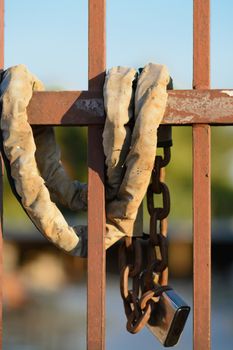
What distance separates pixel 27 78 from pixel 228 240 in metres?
16.2

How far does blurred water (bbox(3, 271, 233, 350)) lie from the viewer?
8.83 meters

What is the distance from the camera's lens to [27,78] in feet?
5.56

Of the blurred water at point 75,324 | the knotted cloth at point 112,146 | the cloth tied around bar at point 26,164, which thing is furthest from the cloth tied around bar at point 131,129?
the blurred water at point 75,324

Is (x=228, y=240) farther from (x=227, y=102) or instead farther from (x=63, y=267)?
(x=227, y=102)

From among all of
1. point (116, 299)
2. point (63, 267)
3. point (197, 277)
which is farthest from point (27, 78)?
point (63, 267)

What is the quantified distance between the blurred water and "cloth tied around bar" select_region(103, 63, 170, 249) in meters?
6.43

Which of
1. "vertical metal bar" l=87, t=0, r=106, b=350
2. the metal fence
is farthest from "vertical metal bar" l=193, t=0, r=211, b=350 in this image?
"vertical metal bar" l=87, t=0, r=106, b=350

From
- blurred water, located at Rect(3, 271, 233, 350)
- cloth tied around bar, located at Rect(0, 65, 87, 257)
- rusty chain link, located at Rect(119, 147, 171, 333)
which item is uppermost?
cloth tied around bar, located at Rect(0, 65, 87, 257)

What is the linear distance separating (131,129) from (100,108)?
0.07 meters

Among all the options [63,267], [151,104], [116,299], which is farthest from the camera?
[63,267]

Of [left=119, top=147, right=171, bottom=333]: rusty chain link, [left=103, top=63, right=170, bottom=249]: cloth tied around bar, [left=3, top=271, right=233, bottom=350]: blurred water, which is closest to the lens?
[left=103, top=63, right=170, bottom=249]: cloth tied around bar

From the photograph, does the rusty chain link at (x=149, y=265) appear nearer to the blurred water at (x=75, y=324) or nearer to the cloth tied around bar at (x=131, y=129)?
→ the cloth tied around bar at (x=131, y=129)

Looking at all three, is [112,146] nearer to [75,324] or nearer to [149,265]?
[149,265]

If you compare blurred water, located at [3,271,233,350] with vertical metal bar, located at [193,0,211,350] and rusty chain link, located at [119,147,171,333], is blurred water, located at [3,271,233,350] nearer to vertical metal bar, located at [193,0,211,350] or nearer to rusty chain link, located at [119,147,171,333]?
rusty chain link, located at [119,147,171,333]
